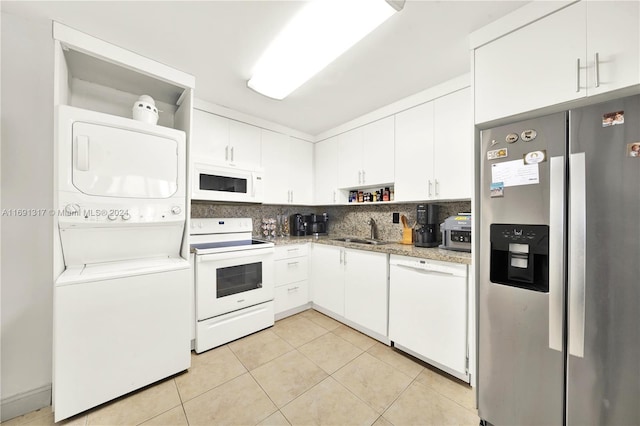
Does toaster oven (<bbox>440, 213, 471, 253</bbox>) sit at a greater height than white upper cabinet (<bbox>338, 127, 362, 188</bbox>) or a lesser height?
lesser

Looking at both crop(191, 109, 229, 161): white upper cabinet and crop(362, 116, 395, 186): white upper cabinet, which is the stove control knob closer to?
crop(191, 109, 229, 161): white upper cabinet

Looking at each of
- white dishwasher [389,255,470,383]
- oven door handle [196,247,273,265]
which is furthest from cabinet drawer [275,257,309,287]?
white dishwasher [389,255,470,383]

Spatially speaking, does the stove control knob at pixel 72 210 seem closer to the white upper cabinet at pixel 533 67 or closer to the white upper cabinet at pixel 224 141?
the white upper cabinet at pixel 224 141

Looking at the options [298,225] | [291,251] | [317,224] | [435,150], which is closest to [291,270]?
[291,251]

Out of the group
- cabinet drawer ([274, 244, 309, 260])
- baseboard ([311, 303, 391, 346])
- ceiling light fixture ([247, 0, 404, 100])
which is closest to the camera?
ceiling light fixture ([247, 0, 404, 100])

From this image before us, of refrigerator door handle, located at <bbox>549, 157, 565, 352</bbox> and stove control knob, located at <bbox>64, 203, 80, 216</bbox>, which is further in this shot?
stove control knob, located at <bbox>64, 203, 80, 216</bbox>

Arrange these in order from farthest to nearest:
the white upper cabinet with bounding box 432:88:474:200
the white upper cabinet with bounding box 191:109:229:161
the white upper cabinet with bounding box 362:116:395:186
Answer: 1. the white upper cabinet with bounding box 362:116:395:186
2. the white upper cabinet with bounding box 191:109:229:161
3. the white upper cabinet with bounding box 432:88:474:200

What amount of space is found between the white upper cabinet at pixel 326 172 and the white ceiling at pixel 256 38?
0.87 m

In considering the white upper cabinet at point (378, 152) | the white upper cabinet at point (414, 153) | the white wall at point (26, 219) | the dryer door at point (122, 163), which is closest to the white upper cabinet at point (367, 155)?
the white upper cabinet at point (378, 152)

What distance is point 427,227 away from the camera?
2.07 metres

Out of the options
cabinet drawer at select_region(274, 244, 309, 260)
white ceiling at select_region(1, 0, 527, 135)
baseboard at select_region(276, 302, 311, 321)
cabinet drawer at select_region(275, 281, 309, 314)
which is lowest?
baseboard at select_region(276, 302, 311, 321)

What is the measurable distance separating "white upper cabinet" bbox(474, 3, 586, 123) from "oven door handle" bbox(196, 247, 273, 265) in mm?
2065

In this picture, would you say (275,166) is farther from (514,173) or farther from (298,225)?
(514,173)

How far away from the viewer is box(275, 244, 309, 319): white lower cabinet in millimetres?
2555
